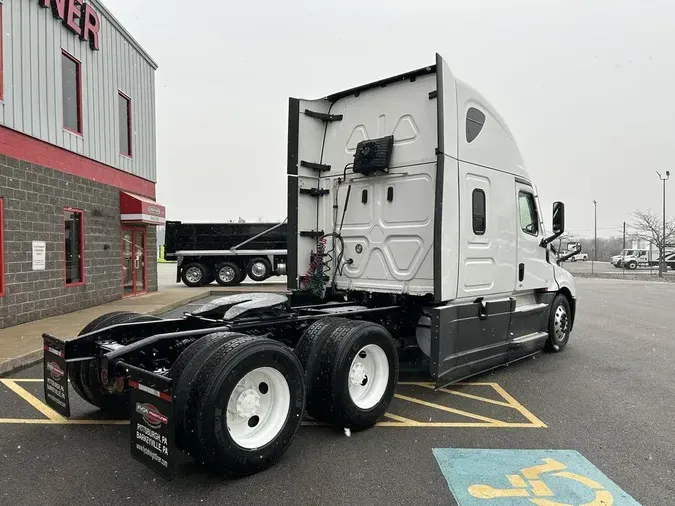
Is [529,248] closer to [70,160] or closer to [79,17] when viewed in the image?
[70,160]

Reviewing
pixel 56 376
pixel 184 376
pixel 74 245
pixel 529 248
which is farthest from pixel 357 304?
pixel 74 245

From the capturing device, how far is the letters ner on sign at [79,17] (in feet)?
34.1

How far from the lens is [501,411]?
4895 millimetres

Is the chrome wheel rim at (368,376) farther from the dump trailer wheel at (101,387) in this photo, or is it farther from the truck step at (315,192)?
the truck step at (315,192)

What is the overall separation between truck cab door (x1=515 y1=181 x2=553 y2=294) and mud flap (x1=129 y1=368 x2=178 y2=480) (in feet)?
15.9

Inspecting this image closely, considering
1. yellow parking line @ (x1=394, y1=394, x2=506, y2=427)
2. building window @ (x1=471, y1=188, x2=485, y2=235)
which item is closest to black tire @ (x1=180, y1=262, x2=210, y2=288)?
yellow parking line @ (x1=394, y1=394, x2=506, y2=427)

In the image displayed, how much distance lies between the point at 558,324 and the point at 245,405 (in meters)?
5.67

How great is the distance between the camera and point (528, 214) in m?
6.78

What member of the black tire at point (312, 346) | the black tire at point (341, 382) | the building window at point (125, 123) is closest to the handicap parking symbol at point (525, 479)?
the black tire at point (341, 382)

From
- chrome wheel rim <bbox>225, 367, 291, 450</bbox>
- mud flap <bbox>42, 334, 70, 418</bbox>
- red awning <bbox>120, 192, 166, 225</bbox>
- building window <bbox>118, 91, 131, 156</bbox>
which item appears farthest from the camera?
building window <bbox>118, 91, 131, 156</bbox>

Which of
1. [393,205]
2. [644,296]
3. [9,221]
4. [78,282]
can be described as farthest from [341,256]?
[644,296]

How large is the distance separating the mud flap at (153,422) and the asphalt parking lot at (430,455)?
29 centimetres

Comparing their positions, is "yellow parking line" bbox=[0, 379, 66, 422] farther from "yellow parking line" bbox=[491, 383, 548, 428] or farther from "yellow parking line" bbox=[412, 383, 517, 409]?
"yellow parking line" bbox=[491, 383, 548, 428]

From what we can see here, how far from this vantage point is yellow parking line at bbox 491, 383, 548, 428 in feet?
14.9
